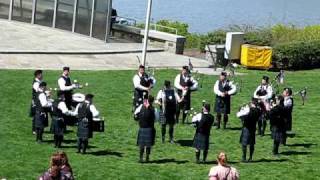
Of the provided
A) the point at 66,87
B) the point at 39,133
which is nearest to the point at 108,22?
the point at 66,87

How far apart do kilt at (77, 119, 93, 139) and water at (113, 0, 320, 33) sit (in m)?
41.2

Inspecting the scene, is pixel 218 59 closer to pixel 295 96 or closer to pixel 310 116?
pixel 295 96

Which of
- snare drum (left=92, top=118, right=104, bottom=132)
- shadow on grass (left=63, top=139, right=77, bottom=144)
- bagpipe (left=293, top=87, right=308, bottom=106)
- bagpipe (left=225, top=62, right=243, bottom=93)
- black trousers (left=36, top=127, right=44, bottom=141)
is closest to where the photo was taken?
snare drum (left=92, top=118, right=104, bottom=132)

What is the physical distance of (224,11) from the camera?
2921 inches

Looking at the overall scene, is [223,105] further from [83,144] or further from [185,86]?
[83,144]

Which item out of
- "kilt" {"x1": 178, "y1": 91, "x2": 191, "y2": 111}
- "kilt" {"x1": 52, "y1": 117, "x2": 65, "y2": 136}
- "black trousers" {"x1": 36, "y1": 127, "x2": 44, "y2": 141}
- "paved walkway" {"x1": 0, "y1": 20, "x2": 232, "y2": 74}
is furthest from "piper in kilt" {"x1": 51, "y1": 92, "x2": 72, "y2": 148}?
"paved walkway" {"x1": 0, "y1": 20, "x2": 232, "y2": 74}

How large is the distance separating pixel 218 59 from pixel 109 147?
15.9 m

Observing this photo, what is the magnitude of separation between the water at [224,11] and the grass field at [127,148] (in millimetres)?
33856

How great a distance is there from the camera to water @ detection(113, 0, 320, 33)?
204ft

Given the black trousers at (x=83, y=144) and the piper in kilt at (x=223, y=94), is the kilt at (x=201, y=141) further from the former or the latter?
the piper in kilt at (x=223, y=94)

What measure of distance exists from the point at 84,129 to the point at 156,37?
18.5m

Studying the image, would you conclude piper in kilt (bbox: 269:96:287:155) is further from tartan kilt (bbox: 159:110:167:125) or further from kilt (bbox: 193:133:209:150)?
tartan kilt (bbox: 159:110:167:125)

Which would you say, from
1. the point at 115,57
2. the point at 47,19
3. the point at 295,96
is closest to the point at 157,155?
the point at 295,96

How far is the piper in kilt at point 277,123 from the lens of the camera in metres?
17.5
